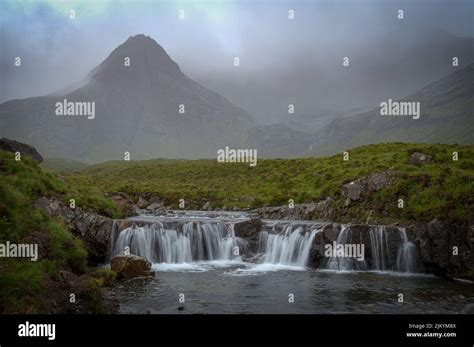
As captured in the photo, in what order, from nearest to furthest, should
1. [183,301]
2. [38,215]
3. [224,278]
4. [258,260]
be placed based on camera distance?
[38,215], [183,301], [224,278], [258,260]

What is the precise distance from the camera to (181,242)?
28938 mm

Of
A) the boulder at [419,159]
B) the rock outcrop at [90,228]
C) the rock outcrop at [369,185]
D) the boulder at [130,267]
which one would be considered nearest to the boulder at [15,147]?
the rock outcrop at [90,228]

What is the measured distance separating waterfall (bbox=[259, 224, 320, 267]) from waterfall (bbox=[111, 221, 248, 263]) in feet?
6.03

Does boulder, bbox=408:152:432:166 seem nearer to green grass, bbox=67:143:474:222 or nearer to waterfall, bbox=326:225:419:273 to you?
green grass, bbox=67:143:474:222

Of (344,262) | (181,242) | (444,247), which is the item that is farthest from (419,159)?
(181,242)

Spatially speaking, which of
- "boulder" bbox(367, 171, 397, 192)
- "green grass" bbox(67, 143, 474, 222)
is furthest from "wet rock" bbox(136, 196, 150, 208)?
"boulder" bbox(367, 171, 397, 192)

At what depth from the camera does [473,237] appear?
72.3 ft

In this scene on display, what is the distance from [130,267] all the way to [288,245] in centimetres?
1201

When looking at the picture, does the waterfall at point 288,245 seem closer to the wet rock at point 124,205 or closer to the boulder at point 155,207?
the wet rock at point 124,205

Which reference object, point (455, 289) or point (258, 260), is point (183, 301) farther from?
point (455, 289)

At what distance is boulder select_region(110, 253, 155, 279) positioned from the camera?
20906 millimetres

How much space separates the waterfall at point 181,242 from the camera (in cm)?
2728
